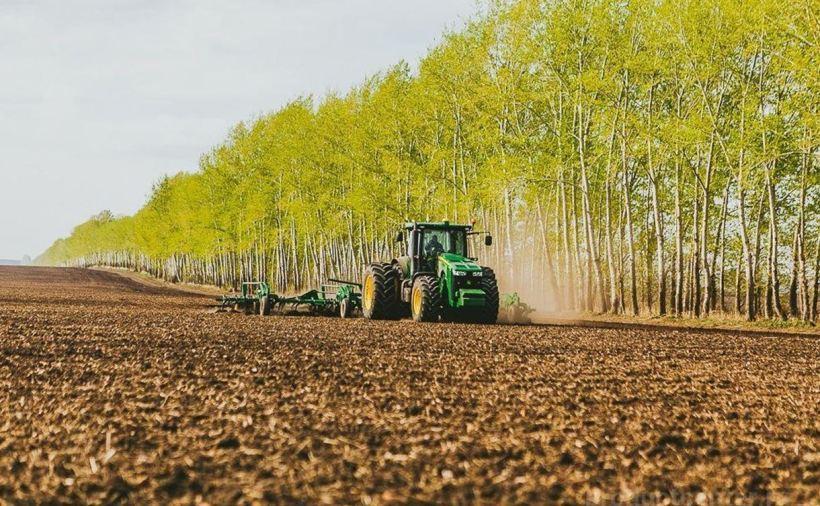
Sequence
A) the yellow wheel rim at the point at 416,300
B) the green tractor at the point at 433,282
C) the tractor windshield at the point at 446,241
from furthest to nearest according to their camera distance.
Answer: the tractor windshield at the point at 446,241 → the yellow wheel rim at the point at 416,300 → the green tractor at the point at 433,282

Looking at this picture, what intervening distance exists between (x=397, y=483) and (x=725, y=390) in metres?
6.31

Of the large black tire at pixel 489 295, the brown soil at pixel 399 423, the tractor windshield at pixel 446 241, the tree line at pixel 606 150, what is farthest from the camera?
the tree line at pixel 606 150

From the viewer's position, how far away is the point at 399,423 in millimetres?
7477

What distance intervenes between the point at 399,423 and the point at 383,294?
1431 centimetres

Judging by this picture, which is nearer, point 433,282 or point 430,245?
point 433,282

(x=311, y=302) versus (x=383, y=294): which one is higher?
(x=383, y=294)

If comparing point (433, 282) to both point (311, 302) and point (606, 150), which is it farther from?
point (606, 150)

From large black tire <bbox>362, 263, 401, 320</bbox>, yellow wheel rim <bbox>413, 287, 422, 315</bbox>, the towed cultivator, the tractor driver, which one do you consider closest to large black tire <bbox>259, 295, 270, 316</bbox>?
the towed cultivator

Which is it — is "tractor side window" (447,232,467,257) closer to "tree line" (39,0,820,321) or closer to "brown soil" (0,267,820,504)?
"tree line" (39,0,820,321)

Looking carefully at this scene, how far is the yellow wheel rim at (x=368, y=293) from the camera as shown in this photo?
22.2m

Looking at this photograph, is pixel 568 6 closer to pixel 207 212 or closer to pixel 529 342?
pixel 529 342

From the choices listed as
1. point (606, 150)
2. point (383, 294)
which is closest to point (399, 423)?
point (383, 294)

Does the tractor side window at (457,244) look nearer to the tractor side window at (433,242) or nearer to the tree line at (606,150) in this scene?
the tractor side window at (433,242)

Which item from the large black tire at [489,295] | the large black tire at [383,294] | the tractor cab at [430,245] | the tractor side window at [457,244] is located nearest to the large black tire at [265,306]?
the large black tire at [383,294]
